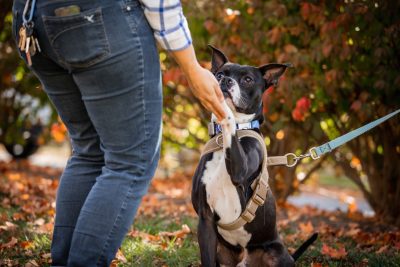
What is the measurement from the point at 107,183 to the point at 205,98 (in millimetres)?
579

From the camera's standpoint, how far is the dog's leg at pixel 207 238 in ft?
10.6

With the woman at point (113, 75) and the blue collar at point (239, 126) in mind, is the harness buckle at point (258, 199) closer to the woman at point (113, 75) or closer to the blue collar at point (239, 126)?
the blue collar at point (239, 126)

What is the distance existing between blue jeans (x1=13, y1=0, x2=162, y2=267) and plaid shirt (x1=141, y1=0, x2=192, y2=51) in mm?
48

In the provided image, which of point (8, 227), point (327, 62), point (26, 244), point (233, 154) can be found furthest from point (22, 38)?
point (327, 62)

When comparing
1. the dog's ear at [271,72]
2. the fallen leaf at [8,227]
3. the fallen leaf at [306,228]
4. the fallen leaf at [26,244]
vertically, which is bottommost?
the fallen leaf at [306,228]

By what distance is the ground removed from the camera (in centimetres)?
388

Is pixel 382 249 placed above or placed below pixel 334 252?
below

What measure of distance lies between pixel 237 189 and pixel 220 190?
0.33ft

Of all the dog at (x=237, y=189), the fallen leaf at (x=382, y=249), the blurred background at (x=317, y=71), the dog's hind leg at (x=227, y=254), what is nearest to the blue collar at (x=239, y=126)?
the dog at (x=237, y=189)

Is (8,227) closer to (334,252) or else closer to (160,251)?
(160,251)

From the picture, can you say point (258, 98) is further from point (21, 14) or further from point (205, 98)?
point (21, 14)

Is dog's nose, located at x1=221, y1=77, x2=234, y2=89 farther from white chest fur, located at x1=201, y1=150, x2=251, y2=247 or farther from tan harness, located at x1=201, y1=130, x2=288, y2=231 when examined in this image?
white chest fur, located at x1=201, y1=150, x2=251, y2=247

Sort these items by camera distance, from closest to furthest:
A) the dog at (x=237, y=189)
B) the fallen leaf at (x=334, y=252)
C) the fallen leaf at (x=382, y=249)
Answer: the dog at (x=237, y=189), the fallen leaf at (x=334, y=252), the fallen leaf at (x=382, y=249)

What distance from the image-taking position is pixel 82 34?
2199 mm
